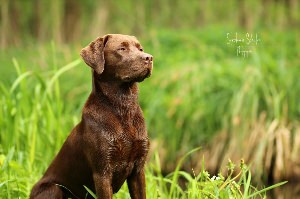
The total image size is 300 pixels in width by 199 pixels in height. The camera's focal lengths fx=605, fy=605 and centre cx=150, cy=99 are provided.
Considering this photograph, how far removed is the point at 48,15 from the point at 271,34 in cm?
1717

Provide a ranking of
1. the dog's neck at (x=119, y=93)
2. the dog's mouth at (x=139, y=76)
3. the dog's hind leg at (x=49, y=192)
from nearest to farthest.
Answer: the dog's mouth at (x=139, y=76)
the dog's neck at (x=119, y=93)
the dog's hind leg at (x=49, y=192)

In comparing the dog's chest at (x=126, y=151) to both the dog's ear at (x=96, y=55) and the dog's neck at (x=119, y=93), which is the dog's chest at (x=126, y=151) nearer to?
the dog's neck at (x=119, y=93)

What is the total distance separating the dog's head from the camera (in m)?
3.12

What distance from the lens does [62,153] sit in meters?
3.57

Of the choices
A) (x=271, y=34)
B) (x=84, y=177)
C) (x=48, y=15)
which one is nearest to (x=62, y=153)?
(x=84, y=177)

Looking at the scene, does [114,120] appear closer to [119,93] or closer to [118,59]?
[119,93]

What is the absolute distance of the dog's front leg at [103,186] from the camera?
3.21 meters

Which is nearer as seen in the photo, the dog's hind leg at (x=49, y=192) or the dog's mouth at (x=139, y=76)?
the dog's mouth at (x=139, y=76)

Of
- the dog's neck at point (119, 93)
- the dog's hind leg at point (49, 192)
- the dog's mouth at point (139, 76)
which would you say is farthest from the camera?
the dog's hind leg at point (49, 192)

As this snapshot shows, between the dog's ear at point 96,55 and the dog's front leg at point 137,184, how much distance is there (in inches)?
24.5

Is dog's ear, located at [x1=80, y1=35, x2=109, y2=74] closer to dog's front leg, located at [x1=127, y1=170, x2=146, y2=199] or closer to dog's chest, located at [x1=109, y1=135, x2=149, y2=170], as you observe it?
dog's chest, located at [x1=109, y1=135, x2=149, y2=170]

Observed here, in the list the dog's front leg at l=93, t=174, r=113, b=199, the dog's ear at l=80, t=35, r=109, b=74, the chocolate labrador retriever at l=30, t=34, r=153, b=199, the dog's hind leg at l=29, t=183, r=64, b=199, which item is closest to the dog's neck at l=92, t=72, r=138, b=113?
the chocolate labrador retriever at l=30, t=34, r=153, b=199

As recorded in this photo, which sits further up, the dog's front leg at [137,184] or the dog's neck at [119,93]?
the dog's neck at [119,93]

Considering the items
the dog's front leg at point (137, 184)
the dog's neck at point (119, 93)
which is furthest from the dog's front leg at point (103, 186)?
the dog's neck at point (119, 93)
